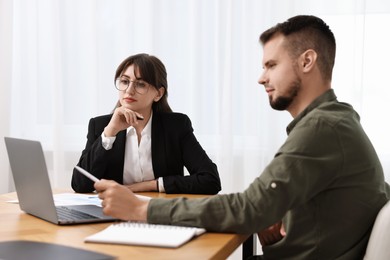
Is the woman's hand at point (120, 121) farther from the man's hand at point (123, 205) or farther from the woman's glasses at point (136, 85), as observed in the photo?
the man's hand at point (123, 205)

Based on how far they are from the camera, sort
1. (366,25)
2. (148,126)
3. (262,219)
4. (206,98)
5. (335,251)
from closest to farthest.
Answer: (262,219) < (335,251) < (148,126) < (366,25) < (206,98)

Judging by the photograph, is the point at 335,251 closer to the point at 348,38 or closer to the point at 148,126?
the point at 148,126

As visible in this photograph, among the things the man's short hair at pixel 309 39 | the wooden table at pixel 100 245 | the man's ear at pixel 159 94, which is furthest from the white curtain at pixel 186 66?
the wooden table at pixel 100 245

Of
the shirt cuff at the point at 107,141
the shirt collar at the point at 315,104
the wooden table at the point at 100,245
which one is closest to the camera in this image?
the wooden table at the point at 100,245

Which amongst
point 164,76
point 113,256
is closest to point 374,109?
point 164,76

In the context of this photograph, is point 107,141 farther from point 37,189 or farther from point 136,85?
point 37,189

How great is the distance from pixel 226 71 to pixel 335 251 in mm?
2045

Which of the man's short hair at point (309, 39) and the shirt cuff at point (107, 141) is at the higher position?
the man's short hair at point (309, 39)

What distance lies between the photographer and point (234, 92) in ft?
11.5

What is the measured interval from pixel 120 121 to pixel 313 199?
1164 mm

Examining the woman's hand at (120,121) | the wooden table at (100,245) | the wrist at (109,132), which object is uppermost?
the woman's hand at (120,121)

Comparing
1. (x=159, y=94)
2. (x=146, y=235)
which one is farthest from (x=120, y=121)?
(x=146, y=235)

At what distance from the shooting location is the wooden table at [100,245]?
128 centimetres

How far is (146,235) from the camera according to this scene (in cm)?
139
